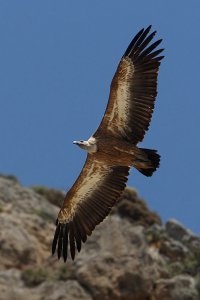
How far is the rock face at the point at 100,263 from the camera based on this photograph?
24172mm

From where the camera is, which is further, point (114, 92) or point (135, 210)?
point (135, 210)

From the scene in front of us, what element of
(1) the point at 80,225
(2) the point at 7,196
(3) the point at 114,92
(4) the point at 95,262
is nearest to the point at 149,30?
(3) the point at 114,92

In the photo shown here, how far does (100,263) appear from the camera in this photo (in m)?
24.7

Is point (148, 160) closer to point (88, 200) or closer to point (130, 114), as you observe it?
point (130, 114)

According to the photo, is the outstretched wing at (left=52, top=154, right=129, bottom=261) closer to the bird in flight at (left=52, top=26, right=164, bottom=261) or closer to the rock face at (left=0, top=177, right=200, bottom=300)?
the bird in flight at (left=52, top=26, right=164, bottom=261)

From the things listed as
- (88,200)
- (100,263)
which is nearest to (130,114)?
(88,200)

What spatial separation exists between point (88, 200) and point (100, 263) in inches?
A: 208

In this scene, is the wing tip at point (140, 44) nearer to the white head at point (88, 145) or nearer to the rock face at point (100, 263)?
the white head at point (88, 145)

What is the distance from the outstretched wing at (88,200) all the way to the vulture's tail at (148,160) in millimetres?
1275

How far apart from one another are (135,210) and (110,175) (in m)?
11.9

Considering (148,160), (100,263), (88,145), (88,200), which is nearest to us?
(148,160)

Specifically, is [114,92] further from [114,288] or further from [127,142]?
[114,288]

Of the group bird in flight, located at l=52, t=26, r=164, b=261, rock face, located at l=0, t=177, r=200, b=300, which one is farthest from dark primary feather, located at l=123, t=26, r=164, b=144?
rock face, located at l=0, t=177, r=200, b=300

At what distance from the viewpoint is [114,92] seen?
1827 cm
